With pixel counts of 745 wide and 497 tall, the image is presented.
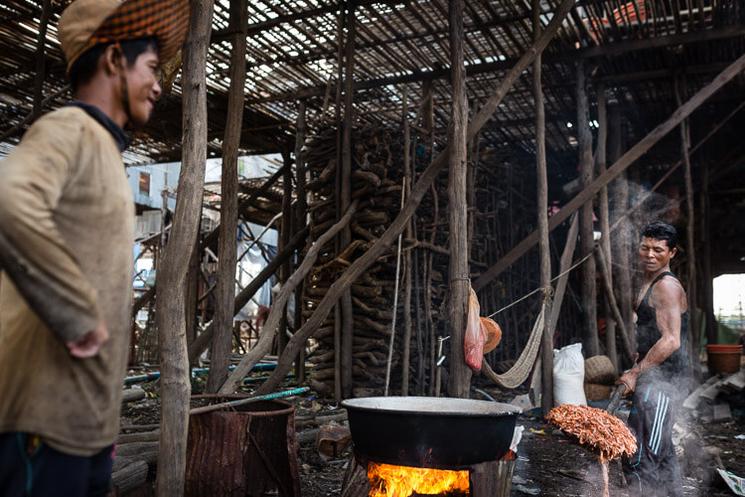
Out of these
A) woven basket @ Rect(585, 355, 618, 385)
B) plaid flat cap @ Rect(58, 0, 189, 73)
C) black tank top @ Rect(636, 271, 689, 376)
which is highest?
plaid flat cap @ Rect(58, 0, 189, 73)

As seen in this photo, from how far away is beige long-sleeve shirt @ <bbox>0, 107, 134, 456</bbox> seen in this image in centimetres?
135

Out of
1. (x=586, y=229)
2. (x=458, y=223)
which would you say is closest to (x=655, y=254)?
(x=458, y=223)

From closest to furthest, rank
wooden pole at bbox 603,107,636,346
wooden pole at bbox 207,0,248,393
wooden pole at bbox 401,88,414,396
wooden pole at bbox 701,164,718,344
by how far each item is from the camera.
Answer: wooden pole at bbox 207,0,248,393 → wooden pole at bbox 401,88,414,396 → wooden pole at bbox 603,107,636,346 → wooden pole at bbox 701,164,718,344

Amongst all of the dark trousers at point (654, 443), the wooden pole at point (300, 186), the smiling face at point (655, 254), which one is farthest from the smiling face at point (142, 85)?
the wooden pole at point (300, 186)

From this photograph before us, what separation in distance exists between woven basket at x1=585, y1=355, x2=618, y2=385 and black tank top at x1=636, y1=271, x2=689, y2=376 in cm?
345

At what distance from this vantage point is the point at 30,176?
4.44 ft

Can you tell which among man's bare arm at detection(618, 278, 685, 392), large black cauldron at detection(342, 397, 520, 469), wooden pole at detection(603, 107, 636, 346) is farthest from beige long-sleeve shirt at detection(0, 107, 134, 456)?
wooden pole at detection(603, 107, 636, 346)

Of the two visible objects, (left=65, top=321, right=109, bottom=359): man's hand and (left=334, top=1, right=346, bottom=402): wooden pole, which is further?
(left=334, top=1, right=346, bottom=402): wooden pole

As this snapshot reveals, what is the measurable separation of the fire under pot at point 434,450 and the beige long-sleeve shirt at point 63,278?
1813mm

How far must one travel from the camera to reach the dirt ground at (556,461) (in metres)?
4.61

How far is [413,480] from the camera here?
3.43 metres

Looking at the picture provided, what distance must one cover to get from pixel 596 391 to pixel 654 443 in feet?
12.0

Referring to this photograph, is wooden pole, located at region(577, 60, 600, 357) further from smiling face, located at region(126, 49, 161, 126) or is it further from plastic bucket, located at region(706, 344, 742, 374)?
smiling face, located at region(126, 49, 161, 126)

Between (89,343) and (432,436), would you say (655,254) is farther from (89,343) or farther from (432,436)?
(89,343)
